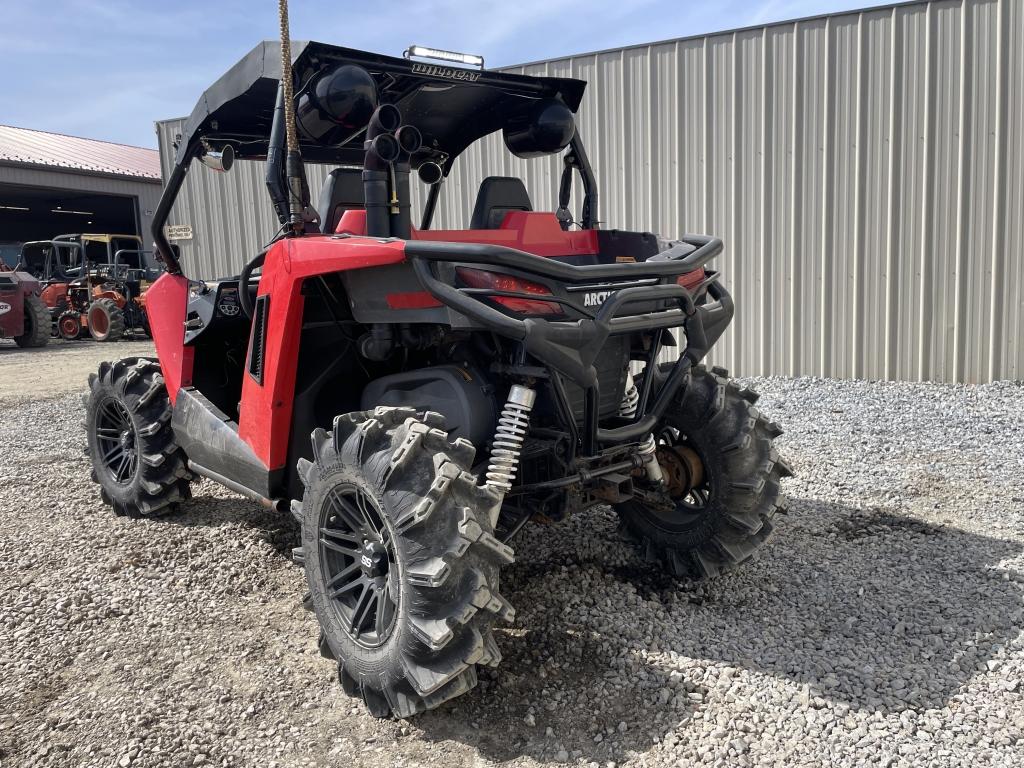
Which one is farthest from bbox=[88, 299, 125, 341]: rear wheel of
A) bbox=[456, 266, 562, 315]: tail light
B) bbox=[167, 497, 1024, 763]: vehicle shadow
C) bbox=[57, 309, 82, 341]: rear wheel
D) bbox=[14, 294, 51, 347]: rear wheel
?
bbox=[456, 266, 562, 315]: tail light

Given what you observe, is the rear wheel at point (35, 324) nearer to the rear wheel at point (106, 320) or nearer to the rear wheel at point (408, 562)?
the rear wheel at point (106, 320)

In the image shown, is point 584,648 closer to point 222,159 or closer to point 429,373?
point 429,373

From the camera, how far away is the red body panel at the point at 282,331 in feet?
9.80

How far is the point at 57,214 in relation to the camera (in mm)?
31172

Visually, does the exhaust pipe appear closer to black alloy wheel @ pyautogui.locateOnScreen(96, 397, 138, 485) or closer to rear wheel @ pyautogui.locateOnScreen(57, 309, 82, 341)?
black alloy wheel @ pyautogui.locateOnScreen(96, 397, 138, 485)

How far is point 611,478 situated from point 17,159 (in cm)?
2315

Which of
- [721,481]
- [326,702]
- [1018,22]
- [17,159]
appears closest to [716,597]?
[721,481]

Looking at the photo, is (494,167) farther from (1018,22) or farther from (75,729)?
(75,729)

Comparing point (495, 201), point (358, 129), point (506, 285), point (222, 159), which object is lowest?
point (506, 285)

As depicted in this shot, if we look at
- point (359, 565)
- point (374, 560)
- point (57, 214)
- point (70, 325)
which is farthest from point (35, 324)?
point (57, 214)

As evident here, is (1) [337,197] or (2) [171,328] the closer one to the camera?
(1) [337,197]

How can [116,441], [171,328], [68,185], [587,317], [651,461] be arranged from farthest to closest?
[68,185] → [116,441] → [171,328] → [651,461] → [587,317]

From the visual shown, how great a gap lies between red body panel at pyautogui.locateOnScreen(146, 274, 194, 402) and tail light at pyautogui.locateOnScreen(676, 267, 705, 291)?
263 centimetres

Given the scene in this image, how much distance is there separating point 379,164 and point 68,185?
23.2 m
